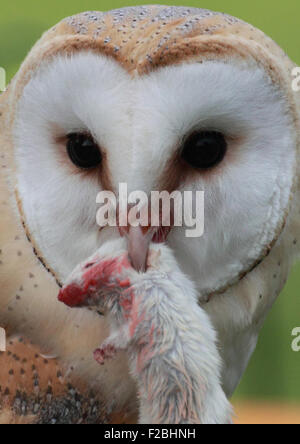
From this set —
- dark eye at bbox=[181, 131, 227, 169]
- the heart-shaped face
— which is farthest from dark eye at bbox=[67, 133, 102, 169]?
dark eye at bbox=[181, 131, 227, 169]

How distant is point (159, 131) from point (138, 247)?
17cm

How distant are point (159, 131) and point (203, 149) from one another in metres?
0.09

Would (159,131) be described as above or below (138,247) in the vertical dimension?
above

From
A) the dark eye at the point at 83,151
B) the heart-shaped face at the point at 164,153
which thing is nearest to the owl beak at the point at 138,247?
the heart-shaped face at the point at 164,153

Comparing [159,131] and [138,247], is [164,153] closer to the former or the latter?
[159,131]

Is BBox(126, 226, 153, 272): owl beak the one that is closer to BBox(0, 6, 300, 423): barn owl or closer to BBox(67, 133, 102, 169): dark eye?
BBox(0, 6, 300, 423): barn owl

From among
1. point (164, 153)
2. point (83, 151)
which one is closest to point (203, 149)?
point (164, 153)

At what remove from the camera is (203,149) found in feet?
3.52

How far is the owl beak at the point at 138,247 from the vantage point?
39.2 inches

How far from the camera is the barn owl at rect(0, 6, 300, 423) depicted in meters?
1.03

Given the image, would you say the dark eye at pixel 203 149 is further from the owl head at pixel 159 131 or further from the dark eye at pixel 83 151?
the dark eye at pixel 83 151

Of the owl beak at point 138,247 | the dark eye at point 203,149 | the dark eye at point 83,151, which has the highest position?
the dark eye at point 203,149
